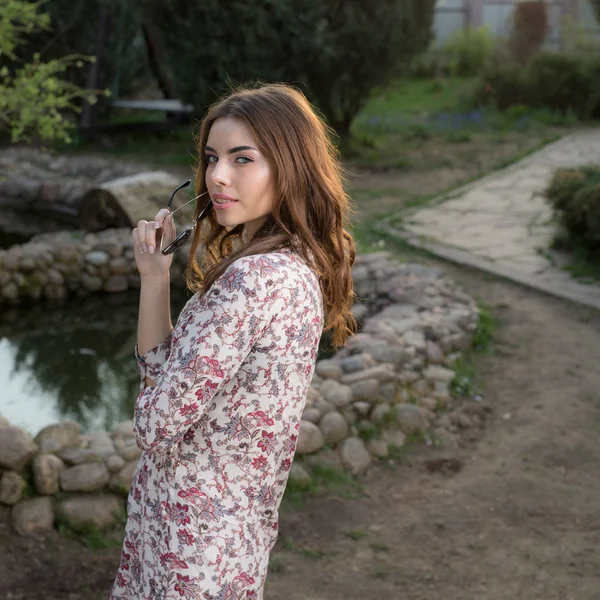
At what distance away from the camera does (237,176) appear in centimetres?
185

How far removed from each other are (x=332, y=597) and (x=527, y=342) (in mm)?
2795

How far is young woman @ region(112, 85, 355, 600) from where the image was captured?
67.7 inches

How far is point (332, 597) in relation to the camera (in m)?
3.30

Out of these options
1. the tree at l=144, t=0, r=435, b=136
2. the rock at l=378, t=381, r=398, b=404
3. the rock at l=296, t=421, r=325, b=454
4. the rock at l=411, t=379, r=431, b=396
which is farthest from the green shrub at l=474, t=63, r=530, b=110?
the rock at l=296, t=421, r=325, b=454

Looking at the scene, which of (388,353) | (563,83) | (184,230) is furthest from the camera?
(563,83)

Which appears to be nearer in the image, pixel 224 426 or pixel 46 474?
pixel 224 426

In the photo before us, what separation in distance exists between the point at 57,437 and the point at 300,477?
1.04 meters

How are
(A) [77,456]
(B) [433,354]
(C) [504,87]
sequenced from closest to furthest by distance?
(A) [77,456]
(B) [433,354]
(C) [504,87]

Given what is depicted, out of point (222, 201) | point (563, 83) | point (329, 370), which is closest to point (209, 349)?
point (222, 201)

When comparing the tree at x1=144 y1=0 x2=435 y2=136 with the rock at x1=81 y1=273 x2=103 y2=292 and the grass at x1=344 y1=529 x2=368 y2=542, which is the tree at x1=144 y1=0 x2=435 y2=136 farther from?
the grass at x1=344 y1=529 x2=368 y2=542

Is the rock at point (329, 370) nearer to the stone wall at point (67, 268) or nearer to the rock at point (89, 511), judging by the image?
the rock at point (89, 511)

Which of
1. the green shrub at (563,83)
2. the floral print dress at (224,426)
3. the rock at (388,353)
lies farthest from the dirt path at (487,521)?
the green shrub at (563,83)

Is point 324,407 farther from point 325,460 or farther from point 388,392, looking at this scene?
point 388,392

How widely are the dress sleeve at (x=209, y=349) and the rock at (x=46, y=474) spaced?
83.8 inches
